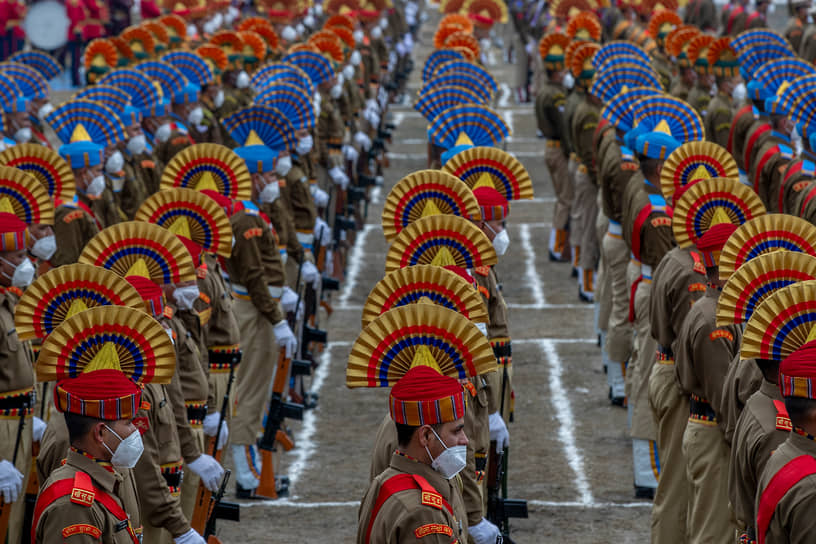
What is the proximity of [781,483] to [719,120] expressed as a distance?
9186 mm

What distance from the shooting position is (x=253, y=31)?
19469mm

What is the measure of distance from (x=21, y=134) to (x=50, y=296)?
6559 millimetres

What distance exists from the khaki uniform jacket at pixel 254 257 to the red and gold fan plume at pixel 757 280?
401 cm

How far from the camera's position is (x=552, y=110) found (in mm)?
15508

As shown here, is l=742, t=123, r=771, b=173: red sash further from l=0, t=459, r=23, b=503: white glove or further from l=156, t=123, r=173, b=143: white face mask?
l=0, t=459, r=23, b=503: white glove

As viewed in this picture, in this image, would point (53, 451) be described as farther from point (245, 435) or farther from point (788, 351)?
point (245, 435)

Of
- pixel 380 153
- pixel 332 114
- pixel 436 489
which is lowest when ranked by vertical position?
pixel 380 153

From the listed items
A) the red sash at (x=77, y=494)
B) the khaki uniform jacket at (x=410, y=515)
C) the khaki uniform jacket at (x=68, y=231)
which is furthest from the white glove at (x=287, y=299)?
the khaki uniform jacket at (x=410, y=515)

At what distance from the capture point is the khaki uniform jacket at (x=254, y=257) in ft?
30.8

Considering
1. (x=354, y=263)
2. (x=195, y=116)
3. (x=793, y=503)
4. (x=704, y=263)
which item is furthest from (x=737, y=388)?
(x=354, y=263)

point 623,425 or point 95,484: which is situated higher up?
point 95,484

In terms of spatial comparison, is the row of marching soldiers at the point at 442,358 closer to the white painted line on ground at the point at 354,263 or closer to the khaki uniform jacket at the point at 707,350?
the khaki uniform jacket at the point at 707,350

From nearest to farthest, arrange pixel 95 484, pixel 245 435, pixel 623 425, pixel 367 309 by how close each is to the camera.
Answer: pixel 95 484
pixel 367 309
pixel 245 435
pixel 623 425

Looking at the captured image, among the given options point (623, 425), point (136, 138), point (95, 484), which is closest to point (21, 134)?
point (136, 138)
